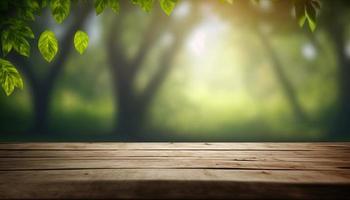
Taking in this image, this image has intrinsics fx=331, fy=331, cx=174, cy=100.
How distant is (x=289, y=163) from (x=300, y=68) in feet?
12.2

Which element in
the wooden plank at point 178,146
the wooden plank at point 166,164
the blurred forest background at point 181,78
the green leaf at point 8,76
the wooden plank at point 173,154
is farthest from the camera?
the blurred forest background at point 181,78

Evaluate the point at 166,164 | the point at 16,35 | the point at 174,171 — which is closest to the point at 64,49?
the point at 16,35

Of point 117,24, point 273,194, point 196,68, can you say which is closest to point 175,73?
point 196,68

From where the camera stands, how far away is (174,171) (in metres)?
1.17

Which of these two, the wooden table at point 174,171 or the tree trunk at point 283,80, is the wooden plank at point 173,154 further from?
the tree trunk at point 283,80

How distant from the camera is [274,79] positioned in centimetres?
479

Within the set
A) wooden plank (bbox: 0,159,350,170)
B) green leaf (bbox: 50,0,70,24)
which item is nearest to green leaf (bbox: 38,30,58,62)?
green leaf (bbox: 50,0,70,24)

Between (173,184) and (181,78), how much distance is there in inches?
145

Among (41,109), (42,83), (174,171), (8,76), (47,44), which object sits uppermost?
(47,44)

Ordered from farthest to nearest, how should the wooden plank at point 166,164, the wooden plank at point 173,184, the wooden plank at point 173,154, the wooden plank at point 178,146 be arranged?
the wooden plank at point 178,146 → the wooden plank at point 173,154 → the wooden plank at point 166,164 → the wooden plank at point 173,184

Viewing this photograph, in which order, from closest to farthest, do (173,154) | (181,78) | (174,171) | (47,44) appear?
1. (174,171)
2. (47,44)
3. (173,154)
4. (181,78)

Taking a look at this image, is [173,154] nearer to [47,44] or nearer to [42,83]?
[47,44]

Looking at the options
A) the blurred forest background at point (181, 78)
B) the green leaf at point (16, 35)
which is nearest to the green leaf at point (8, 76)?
the green leaf at point (16, 35)

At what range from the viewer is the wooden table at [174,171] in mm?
940
